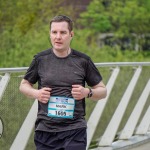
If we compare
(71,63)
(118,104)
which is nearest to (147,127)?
(118,104)

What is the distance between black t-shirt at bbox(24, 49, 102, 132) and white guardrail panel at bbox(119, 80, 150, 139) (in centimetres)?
380

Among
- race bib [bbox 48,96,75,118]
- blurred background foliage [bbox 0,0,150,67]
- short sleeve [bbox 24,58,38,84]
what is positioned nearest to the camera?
race bib [bbox 48,96,75,118]

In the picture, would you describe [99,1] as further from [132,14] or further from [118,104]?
[118,104]

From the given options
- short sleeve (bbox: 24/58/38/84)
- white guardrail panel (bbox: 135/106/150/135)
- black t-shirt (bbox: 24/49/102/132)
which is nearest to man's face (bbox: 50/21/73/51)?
black t-shirt (bbox: 24/49/102/132)

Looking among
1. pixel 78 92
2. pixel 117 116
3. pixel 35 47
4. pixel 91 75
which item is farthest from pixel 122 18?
pixel 78 92

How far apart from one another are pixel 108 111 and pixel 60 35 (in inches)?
139

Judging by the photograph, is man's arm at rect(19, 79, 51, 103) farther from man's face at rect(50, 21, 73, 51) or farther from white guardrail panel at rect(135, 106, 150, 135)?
white guardrail panel at rect(135, 106, 150, 135)

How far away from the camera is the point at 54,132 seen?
14.3 ft

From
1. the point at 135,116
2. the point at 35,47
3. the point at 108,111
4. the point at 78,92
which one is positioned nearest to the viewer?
the point at 78,92

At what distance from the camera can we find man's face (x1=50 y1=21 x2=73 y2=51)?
434 cm

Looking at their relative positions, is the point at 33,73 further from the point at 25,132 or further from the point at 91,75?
the point at 25,132

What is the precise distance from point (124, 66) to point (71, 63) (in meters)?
3.39

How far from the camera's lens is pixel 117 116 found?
25.5ft

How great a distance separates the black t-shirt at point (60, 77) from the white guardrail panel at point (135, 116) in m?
3.80
